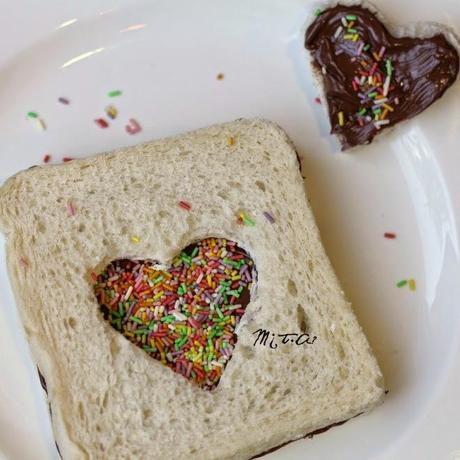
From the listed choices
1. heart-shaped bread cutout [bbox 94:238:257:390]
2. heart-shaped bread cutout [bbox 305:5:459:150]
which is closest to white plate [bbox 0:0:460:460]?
heart-shaped bread cutout [bbox 305:5:459:150]

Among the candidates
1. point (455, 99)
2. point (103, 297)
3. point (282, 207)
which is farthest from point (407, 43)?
point (103, 297)

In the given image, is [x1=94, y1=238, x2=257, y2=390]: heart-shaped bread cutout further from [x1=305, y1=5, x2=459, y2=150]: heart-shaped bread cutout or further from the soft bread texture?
[x1=305, y1=5, x2=459, y2=150]: heart-shaped bread cutout

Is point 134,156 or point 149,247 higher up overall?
point 134,156

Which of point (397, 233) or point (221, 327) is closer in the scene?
point (221, 327)

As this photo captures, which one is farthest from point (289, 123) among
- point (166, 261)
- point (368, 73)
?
point (166, 261)

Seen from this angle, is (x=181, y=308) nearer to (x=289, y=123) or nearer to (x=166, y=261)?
(x=166, y=261)

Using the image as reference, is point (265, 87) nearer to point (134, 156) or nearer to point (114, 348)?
point (134, 156)

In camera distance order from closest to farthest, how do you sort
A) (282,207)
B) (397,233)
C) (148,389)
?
(148,389) → (282,207) → (397,233)
